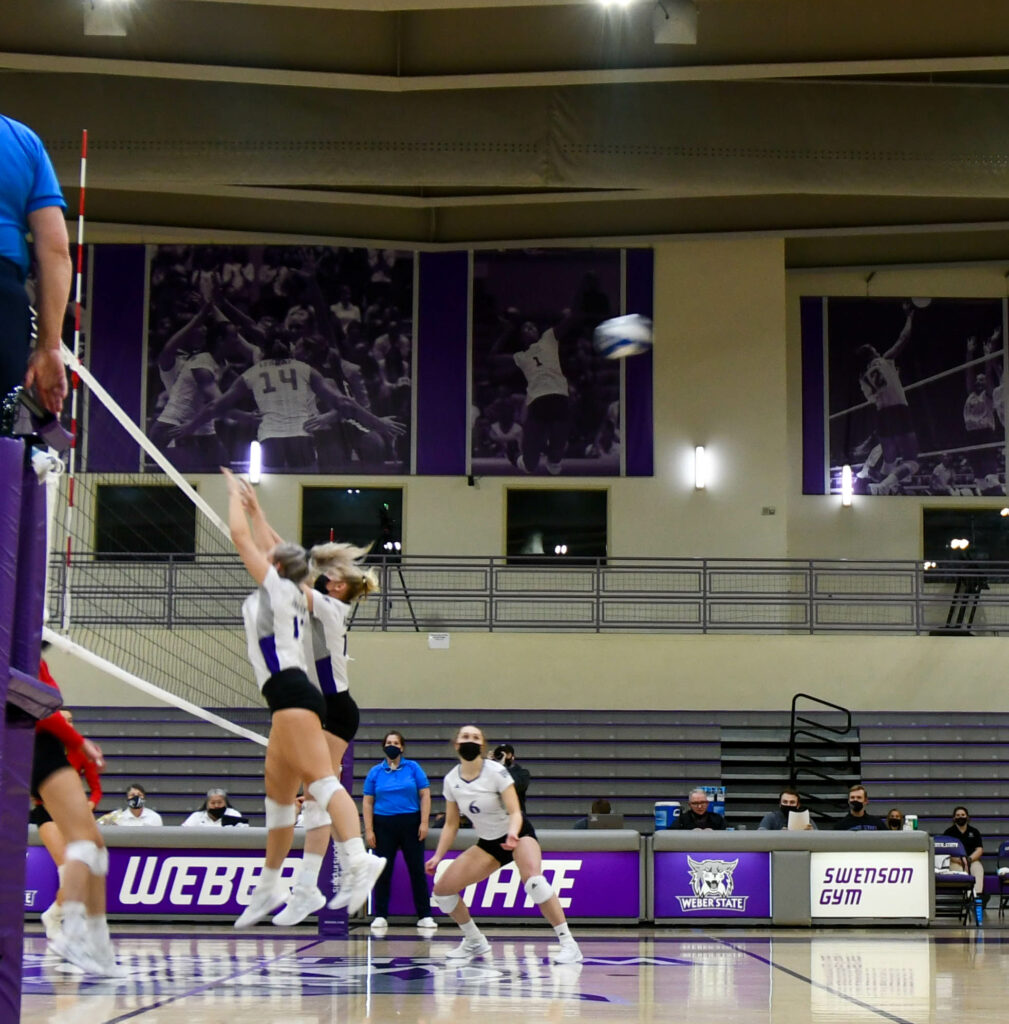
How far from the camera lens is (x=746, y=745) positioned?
62.4ft

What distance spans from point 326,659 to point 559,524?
16.2 m

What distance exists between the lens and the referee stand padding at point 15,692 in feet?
8.94

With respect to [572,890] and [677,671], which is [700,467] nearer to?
[677,671]

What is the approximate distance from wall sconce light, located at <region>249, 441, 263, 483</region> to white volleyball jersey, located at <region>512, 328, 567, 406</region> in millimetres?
4201

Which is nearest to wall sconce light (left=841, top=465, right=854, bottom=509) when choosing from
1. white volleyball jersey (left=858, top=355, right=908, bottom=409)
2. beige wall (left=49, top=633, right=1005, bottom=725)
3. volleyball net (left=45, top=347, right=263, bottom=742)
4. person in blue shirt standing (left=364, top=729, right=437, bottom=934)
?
white volleyball jersey (left=858, top=355, right=908, bottom=409)

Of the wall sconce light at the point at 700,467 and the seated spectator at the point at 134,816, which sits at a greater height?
the wall sconce light at the point at 700,467

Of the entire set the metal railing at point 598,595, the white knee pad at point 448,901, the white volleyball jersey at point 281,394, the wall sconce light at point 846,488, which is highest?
the white volleyball jersey at point 281,394

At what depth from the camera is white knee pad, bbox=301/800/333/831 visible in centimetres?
611

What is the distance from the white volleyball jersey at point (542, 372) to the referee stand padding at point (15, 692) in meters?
19.3

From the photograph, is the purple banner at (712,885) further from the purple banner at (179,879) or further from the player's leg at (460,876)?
the player's leg at (460,876)

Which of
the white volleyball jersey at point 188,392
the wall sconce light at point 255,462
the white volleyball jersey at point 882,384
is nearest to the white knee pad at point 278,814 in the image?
the wall sconce light at point 255,462

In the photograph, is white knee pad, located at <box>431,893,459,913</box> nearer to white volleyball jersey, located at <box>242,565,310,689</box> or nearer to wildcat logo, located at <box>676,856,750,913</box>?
wildcat logo, located at <box>676,856,750,913</box>

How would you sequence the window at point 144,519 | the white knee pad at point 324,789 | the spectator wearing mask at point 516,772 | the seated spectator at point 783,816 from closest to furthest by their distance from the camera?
the white knee pad at point 324,789 < the spectator wearing mask at point 516,772 < the seated spectator at point 783,816 < the window at point 144,519

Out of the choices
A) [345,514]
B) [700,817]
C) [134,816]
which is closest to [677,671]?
[700,817]
